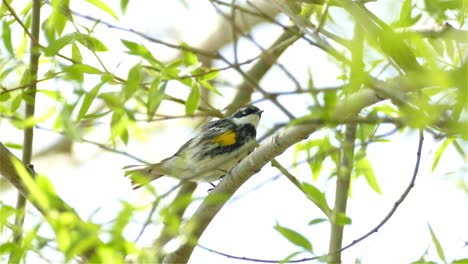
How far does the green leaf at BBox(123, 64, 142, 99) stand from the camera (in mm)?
2708

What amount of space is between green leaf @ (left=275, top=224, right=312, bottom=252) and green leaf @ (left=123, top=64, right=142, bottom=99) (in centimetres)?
60

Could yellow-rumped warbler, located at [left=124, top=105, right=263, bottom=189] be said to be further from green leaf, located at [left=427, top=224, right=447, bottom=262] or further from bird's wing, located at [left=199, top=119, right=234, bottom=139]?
green leaf, located at [left=427, top=224, right=447, bottom=262]

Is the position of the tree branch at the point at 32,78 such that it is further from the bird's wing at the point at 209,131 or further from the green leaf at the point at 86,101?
the bird's wing at the point at 209,131

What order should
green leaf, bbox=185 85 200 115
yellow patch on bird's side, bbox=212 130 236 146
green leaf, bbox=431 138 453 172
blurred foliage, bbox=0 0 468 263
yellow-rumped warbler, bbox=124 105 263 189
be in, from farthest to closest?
yellow patch on bird's side, bbox=212 130 236 146 → yellow-rumped warbler, bbox=124 105 263 189 → green leaf, bbox=431 138 453 172 → green leaf, bbox=185 85 200 115 → blurred foliage, bbox=0 0 468 263

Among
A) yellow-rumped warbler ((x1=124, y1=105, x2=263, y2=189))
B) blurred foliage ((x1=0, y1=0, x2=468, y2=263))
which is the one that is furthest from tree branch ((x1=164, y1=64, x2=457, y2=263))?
yellow-rumped warbler ((x1=124, y1=105, x2=263, y2=189))

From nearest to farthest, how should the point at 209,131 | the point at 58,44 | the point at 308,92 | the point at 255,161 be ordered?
the point at 308,92 → the point at 255,161 → the point at 58,44 → the point at 209,131

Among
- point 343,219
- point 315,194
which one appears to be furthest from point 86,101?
point 343,219

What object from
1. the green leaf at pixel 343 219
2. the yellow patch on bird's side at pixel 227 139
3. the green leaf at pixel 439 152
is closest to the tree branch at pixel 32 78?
the green leaf at pixel 343 219

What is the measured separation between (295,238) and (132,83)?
26.3 inches

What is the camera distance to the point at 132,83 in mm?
2721

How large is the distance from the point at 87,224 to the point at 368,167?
2.06 meters

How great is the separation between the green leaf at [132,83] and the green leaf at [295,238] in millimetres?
595

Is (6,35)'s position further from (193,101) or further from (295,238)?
(295,238)

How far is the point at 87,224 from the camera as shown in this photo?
2.28 meters
